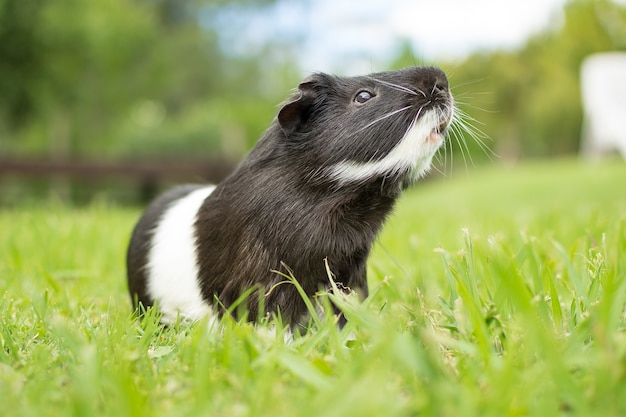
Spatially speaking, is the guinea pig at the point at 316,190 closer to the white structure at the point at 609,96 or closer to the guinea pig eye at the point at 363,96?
the guinea pig eye at the point at 363,96

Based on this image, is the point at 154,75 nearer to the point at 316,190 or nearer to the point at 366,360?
the point at 316,190

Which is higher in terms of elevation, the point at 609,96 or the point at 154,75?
the point at 609,96

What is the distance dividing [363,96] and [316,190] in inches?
18.3

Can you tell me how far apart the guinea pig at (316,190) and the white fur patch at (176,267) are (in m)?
0.01

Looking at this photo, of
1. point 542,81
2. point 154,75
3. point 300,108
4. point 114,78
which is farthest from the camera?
point 542,81

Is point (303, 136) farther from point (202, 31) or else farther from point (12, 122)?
point (202, 31)

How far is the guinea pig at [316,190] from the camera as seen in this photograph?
2.40m

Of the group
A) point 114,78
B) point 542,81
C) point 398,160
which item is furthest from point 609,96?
point 542,81

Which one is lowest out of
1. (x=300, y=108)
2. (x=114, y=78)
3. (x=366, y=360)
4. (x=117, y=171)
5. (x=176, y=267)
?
(x=117, y=171)

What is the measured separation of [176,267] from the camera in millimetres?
2779

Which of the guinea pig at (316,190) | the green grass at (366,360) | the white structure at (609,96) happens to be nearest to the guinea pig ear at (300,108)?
the guinea pig at (316,190)

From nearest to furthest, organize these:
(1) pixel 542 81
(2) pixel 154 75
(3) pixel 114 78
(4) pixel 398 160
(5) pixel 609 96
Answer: (4) pixel 398 160 → (5) pixel 609 96 → (3) pixel 114 78 → (2) pixel 154 75 → (1) pixel 542 81

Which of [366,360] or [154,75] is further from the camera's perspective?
[154,75]

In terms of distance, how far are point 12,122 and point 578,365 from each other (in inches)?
583
